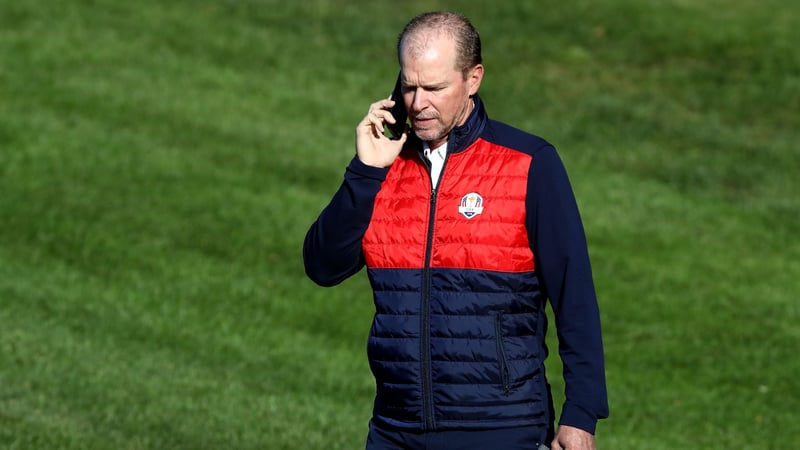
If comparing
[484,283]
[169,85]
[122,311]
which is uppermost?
[484,283]

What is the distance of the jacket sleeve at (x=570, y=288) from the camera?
198 inches

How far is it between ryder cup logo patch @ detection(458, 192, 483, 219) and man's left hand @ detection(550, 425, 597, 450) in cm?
84

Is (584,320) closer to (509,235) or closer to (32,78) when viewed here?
(509,235)

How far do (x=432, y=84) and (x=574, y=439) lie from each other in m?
1.39

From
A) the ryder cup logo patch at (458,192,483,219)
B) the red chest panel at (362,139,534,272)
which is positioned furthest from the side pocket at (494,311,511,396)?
the ryder cup logo patch at (458,192,483,219)

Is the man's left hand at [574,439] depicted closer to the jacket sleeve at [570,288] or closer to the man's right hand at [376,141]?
the jacket sleeve at [570,288]

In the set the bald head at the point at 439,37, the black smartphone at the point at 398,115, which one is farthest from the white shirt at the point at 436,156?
the bald head at the point at 439,37

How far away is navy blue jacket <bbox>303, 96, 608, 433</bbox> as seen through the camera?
5.07 m

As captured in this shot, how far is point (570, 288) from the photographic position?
5.06 meters

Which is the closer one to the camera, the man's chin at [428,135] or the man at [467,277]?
the man at [467,277]

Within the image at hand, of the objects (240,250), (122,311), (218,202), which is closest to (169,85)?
(218,202)

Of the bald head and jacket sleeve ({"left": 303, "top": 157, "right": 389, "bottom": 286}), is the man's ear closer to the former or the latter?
the bald head

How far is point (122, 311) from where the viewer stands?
12547 millimetres

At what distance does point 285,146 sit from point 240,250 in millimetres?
3046
